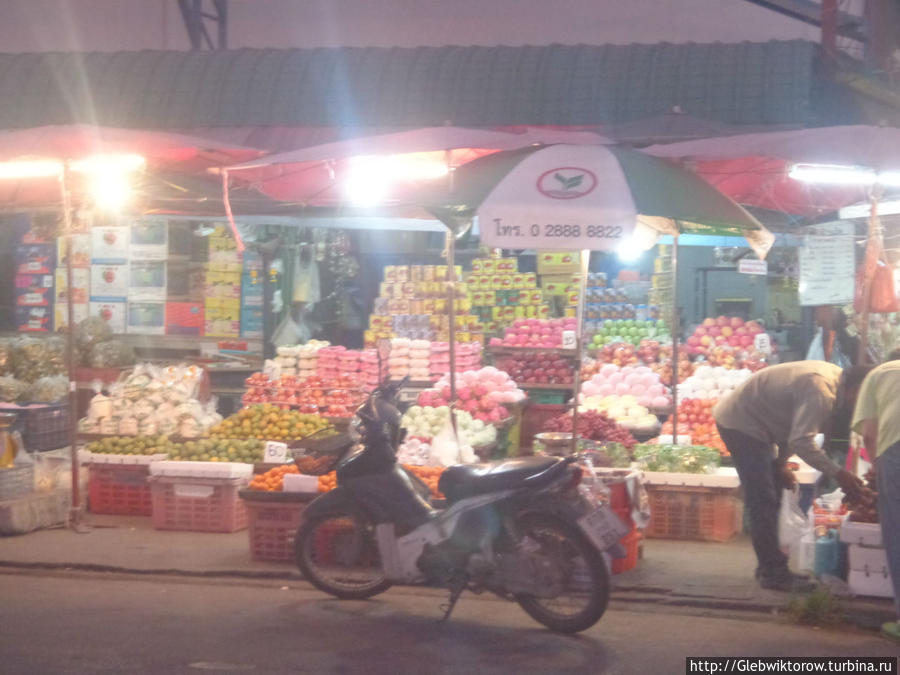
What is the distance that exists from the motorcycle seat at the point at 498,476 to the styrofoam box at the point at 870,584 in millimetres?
2244

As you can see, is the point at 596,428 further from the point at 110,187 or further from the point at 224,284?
the point at 224,284

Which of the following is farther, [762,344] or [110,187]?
[762,344]

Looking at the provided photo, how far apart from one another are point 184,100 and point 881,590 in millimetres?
10125

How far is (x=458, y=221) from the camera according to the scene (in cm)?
823

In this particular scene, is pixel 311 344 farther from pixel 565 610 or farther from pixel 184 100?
pixel 565 610

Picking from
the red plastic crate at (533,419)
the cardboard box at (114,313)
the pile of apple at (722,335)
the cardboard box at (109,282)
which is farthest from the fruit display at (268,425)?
the pile of apple at (722,335)

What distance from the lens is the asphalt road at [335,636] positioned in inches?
225

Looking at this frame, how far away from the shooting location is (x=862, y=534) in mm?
7066

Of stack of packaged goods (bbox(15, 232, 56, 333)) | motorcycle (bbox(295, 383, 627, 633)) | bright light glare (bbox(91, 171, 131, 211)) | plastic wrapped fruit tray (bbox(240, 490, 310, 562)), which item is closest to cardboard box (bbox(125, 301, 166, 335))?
stack of packaged goods (bbox(15, 232, 56, 333))

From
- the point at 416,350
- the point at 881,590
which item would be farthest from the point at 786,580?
the point at 416,350

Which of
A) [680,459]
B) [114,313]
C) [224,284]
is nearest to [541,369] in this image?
[680,459]

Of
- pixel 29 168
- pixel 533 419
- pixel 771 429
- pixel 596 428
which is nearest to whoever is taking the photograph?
pixel 771 429

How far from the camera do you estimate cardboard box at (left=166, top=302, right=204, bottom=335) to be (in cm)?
1356

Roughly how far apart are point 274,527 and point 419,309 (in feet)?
19.2
